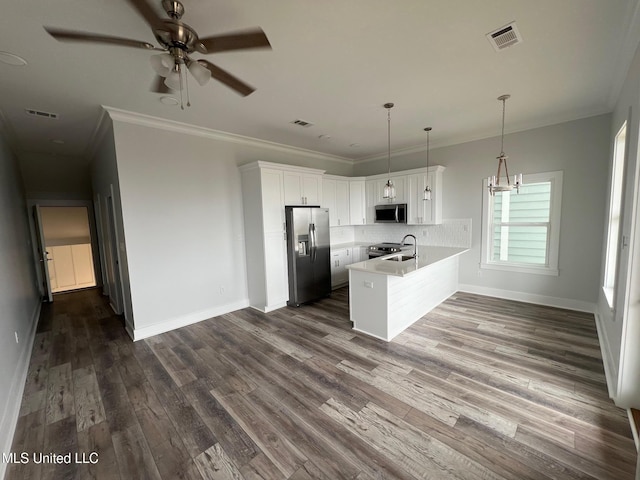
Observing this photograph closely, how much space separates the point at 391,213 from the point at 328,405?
4.20 meters

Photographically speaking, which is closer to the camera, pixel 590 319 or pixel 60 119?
pixel 60 119

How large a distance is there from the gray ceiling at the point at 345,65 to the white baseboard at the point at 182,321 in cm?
284

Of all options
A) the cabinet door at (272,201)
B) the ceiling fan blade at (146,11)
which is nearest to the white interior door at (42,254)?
the cabinet door at (272,201)

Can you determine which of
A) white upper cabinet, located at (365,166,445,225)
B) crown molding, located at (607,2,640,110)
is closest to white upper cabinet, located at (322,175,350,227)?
white upper cabinet, located at (365,166,445,225)

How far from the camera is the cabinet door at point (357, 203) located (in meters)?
6.12

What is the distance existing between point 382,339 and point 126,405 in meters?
2.70

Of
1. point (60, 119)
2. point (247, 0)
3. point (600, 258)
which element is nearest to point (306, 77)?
point (247, 0)

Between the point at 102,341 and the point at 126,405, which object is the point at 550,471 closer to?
the point at 126,405

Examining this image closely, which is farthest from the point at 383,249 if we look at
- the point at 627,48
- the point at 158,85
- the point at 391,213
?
the point at 158,85

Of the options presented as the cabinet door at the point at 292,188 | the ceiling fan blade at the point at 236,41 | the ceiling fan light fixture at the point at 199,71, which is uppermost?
the ceiling fan blade at the point at 236,41

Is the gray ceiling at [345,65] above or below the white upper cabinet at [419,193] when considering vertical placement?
above

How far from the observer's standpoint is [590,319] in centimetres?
374

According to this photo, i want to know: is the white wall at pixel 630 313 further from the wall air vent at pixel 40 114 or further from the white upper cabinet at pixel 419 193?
the wall air vent at pixel 40 114

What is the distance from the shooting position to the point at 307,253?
4742 millimetres
